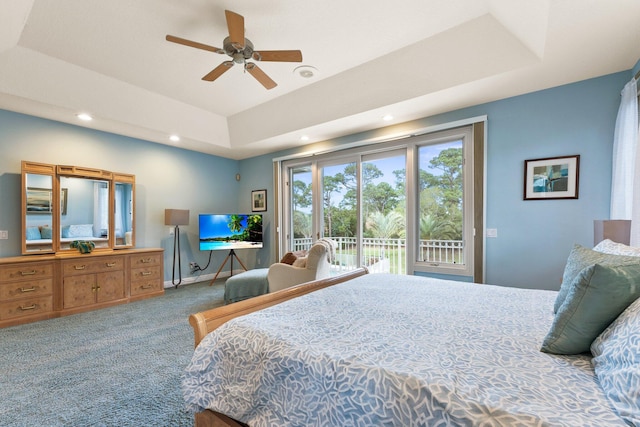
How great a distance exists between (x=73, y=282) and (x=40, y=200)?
3.82ft

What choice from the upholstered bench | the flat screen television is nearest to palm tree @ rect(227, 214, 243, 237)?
the flat screen television

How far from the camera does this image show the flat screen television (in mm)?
5047

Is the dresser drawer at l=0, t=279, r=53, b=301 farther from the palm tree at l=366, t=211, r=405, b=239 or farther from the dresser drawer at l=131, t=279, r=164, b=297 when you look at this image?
the palm tree at l=366, t=211, r=405, b=239

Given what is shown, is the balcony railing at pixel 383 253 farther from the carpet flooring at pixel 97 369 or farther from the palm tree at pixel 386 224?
the carpet flooring at pixel 97 369

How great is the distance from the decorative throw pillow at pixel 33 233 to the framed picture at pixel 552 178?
234 inches

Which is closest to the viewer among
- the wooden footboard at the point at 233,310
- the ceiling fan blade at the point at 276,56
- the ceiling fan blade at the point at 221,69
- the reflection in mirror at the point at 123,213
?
the wooden footboard at the point at 233,310

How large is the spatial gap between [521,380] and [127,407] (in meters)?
2.20

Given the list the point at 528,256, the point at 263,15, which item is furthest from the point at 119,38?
the point at 528,256

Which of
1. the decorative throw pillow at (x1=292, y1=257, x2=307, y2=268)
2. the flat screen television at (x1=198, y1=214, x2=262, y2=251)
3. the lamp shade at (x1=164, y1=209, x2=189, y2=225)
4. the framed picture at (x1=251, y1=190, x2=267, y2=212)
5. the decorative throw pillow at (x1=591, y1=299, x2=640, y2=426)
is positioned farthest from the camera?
the framed picture at (x1=251, y1=190, x2=267, y2=212)

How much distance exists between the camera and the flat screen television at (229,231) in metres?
5.05

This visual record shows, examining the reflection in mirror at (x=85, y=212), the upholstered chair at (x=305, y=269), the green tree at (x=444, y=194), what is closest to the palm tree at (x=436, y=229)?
the green tree at (x=444, y=194)

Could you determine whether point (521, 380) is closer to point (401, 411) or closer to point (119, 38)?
point (401, 411)

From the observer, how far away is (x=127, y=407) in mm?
1777

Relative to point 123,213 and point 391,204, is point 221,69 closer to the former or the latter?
point 391,204
